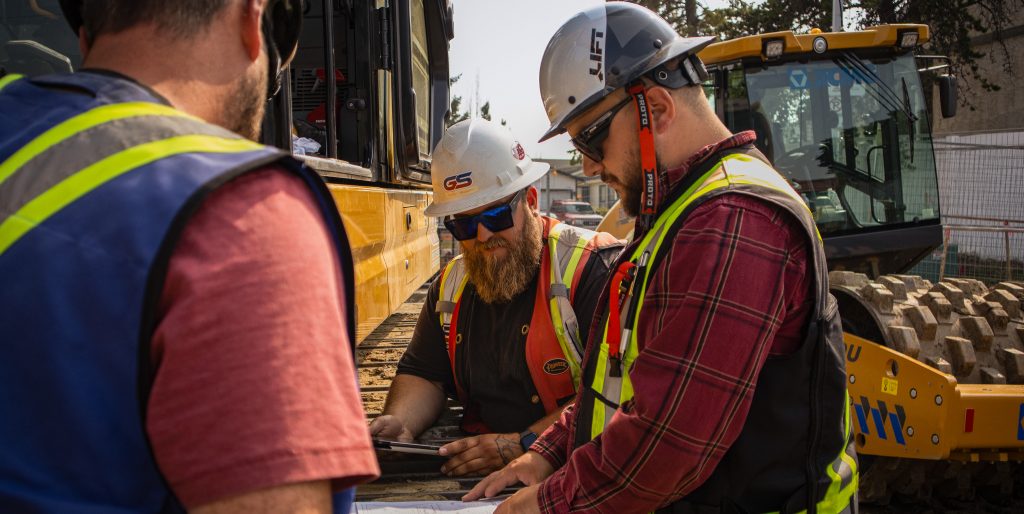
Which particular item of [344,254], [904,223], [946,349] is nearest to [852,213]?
[904,223]

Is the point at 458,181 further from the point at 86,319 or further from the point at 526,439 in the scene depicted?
the point at 86,319

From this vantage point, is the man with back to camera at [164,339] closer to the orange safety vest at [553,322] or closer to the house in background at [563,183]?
the orange safety vest at [553,322]

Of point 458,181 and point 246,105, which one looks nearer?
point 246,105

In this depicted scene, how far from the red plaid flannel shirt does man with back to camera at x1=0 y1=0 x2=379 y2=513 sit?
89 cm

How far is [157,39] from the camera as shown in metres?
1.05

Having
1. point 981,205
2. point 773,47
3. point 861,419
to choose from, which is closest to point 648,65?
point 861,419

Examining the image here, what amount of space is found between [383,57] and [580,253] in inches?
77.8

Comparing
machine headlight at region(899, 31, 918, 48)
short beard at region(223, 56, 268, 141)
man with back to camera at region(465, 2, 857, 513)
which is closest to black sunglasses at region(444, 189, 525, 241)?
man with back to camera at region(465, 2, 857, 513)

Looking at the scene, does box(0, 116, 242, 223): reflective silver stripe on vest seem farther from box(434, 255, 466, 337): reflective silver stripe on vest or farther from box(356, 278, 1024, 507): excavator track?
box(356, 278, 1024, 507): excavator track

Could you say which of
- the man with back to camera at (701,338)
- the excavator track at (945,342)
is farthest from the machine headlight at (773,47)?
the man with back to camera at (701,338)

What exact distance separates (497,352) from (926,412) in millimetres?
2223

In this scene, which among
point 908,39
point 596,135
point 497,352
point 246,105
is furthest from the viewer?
point 908,39

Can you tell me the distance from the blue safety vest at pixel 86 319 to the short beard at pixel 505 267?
2.44 m

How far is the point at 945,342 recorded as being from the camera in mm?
4316
